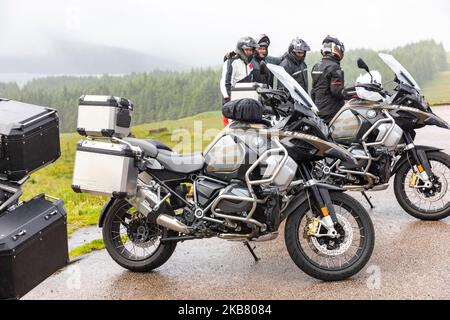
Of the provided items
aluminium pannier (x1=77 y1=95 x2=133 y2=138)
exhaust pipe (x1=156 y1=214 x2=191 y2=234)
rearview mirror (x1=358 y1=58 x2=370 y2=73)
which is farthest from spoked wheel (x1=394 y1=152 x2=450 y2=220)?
aluminium pannier (x1=77 y1=95 x2=133 y2=138)

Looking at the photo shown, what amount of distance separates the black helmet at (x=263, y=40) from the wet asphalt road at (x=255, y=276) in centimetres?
424

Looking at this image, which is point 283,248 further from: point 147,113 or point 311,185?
point 147,113

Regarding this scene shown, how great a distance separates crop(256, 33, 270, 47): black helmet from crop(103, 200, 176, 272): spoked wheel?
504cm

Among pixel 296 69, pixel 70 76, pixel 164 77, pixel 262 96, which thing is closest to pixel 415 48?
pixel 296 69

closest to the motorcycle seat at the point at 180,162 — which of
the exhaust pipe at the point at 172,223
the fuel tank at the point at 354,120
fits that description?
the exhaust pipe at the point at 172,223

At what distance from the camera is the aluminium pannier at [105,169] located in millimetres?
5195

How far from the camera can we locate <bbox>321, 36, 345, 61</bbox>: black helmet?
8242 mm

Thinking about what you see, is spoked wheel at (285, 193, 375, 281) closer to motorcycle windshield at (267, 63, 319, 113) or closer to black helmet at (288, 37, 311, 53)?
motorcycle windshield at (267, 63, 319, 113)

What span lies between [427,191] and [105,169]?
13.4 feet

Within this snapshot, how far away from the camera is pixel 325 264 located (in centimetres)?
548

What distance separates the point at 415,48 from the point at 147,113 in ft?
189

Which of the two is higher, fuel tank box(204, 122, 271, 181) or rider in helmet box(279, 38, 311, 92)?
rider in helmet box(279, 38, 311, 92)

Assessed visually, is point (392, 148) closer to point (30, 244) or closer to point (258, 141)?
point (258, 141)

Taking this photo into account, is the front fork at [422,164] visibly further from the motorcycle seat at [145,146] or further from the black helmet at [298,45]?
the motorcycle seat at [145,146]
